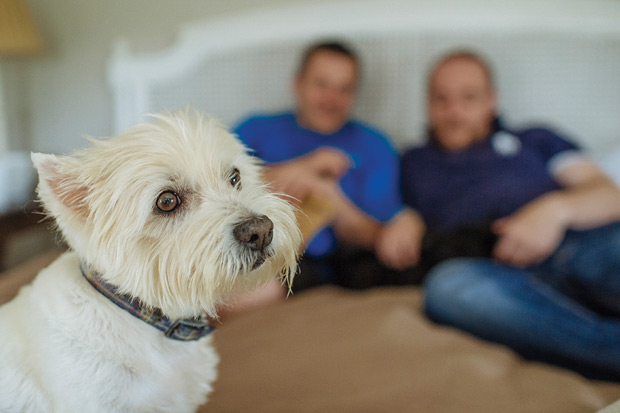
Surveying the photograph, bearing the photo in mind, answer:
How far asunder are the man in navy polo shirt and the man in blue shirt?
0.13 meters

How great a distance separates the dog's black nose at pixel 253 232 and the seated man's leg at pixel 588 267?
1.06 m

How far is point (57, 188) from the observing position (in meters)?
0.58

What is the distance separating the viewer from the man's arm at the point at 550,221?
4.82 feet

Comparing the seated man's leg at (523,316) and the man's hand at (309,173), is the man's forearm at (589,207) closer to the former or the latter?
the seated man's leg at (523,316)

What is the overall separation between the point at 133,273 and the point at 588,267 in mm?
1383

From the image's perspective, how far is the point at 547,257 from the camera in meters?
1.52

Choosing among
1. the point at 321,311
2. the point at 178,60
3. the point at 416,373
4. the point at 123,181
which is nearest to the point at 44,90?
the point at 178,60

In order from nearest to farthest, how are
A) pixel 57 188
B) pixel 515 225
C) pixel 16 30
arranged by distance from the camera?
pixel 57 188, pixel 515 225, pixel 16 30

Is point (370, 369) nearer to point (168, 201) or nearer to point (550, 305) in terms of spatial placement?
point (550, 305)

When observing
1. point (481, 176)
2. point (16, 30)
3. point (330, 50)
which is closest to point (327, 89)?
point (330, 50)

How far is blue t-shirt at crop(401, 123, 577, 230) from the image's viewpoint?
170cm

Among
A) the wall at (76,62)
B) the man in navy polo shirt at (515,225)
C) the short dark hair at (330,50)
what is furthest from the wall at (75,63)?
the man in navy polo shirt at (515,225)

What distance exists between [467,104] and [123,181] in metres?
1.59

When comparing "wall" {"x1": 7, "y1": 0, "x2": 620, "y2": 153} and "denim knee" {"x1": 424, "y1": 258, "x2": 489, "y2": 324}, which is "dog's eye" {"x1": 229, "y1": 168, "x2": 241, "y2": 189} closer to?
"denim knee" {"x1": 424, "y1": 258, "x2": 489, "y2": 324}
